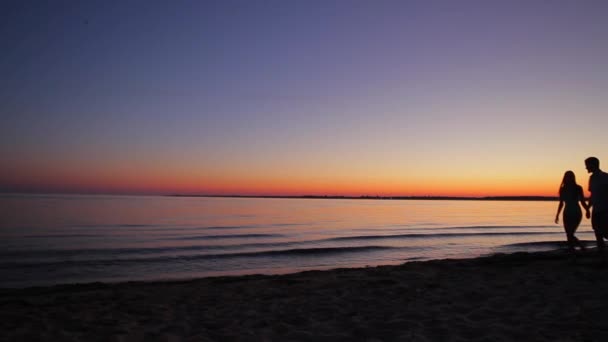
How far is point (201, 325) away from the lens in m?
5.70

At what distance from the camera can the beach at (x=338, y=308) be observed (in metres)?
5.16

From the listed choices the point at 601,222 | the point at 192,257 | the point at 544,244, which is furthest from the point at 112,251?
the point at 544,244

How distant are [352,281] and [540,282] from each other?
4.05 meters

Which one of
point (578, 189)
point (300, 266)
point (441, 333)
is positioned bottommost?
point (300, 266)

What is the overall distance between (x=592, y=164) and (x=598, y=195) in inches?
27.8

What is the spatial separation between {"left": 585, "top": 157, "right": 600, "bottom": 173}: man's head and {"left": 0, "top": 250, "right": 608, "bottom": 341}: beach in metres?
2.31

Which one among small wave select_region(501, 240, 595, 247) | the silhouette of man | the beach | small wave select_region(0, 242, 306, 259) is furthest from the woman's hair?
small wave select_region(0, 242, 306, 259)

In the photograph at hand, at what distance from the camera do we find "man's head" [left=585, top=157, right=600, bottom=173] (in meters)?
8.01

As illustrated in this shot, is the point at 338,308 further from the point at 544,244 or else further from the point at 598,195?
the point at 544,244

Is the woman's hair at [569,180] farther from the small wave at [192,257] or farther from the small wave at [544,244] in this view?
the small wave at [544,244]

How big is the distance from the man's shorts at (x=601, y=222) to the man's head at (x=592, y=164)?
0.96m

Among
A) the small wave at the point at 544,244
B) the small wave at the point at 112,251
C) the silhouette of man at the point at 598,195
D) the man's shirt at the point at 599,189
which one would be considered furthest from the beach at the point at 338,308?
the small wave at the point at 544,244

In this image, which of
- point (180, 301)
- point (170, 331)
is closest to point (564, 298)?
point (170, 331)

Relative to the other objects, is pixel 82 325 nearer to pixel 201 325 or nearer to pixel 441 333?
pixel 201 325
